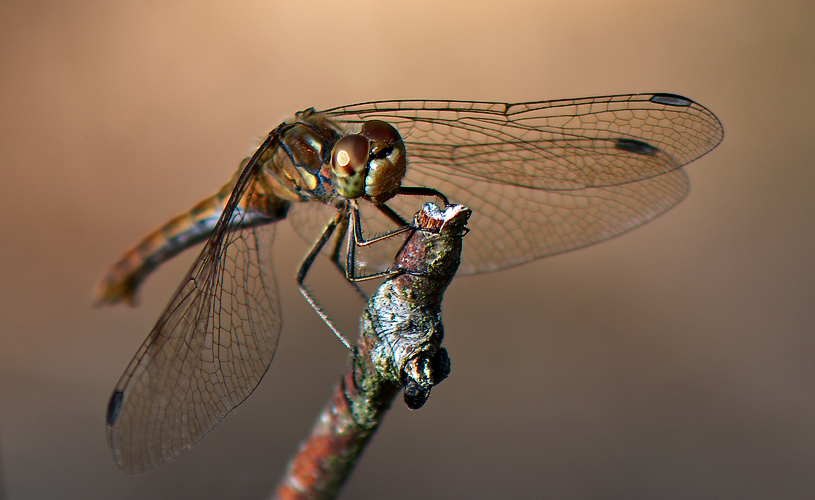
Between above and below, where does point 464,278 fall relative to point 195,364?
above

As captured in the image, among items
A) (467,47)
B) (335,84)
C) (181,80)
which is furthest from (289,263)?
(467,47)

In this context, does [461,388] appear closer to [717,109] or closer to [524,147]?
[524,147]

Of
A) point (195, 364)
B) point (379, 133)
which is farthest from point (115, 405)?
point (379, 133)

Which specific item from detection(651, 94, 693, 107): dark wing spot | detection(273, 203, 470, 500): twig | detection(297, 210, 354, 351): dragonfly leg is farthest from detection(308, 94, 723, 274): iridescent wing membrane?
detection(273, 203, 470, 500): twig

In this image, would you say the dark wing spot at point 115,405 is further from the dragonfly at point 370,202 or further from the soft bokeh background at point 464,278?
the soft bokeh background at point 464,278

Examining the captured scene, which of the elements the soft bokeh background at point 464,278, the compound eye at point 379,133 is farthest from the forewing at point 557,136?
the soft bokeh background at point 464,278

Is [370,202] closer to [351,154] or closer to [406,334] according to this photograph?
[351,154]

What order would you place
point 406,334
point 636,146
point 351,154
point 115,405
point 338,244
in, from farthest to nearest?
1. point 338,244
2. point 636,146
3. point 351,154
4. point 115,405
5. point 406,334
